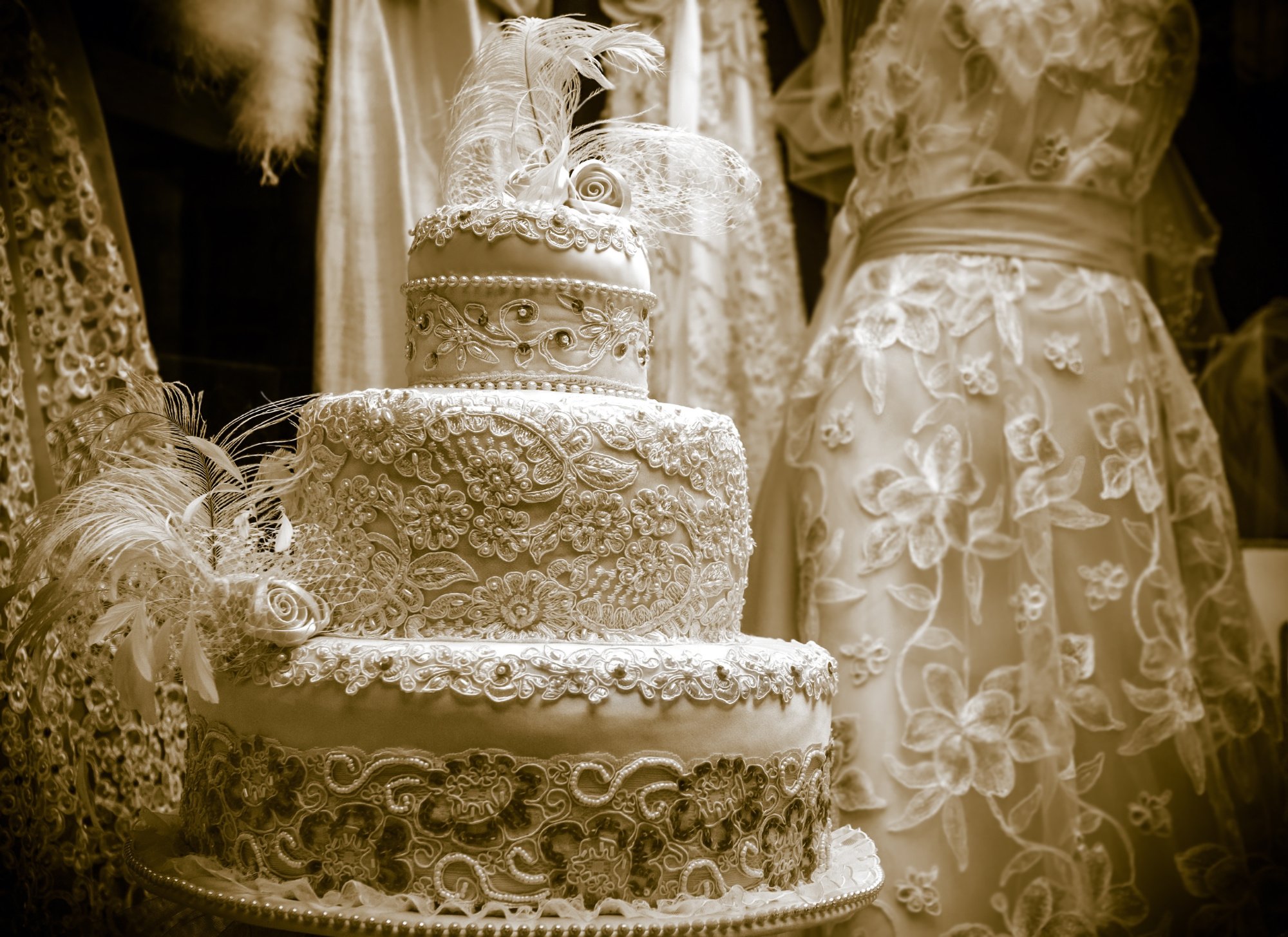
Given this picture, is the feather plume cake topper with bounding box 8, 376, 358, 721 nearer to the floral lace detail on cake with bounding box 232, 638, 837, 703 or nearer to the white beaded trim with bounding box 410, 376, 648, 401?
Answer: the floral lace detail on cake with bounding box 232, 638, 837, 703

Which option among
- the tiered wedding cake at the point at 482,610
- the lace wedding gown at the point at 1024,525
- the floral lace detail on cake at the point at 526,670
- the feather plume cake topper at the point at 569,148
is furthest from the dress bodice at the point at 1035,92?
the floral lace detail on cake at the point at 526,670

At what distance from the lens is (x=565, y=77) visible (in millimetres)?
1932

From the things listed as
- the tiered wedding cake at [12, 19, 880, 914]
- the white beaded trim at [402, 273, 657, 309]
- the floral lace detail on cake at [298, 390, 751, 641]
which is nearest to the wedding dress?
the tiered wedding cake at [12, 19, 880, 914]

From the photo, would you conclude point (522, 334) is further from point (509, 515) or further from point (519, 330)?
point (509, 515)

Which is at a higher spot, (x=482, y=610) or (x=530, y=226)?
(x=530, y=226)

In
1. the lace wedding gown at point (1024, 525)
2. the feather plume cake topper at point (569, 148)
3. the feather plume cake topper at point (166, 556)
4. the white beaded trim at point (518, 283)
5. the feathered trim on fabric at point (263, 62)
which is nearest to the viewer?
the feather plume cake topper at point (166, 556)

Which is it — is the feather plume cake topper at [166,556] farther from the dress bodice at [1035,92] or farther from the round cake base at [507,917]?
the dress bodice at [1035,92]

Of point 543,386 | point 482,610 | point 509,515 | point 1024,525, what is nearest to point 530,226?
point 543,386

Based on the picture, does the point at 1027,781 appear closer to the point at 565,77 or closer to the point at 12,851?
the point at 565,77

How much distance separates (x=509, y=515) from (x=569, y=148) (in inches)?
23.7

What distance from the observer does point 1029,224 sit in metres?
2.44

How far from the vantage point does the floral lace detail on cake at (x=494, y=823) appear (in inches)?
56.6

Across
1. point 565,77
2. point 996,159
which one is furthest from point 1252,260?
point 565,77

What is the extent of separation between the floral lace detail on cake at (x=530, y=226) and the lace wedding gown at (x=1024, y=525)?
31.1 inches
